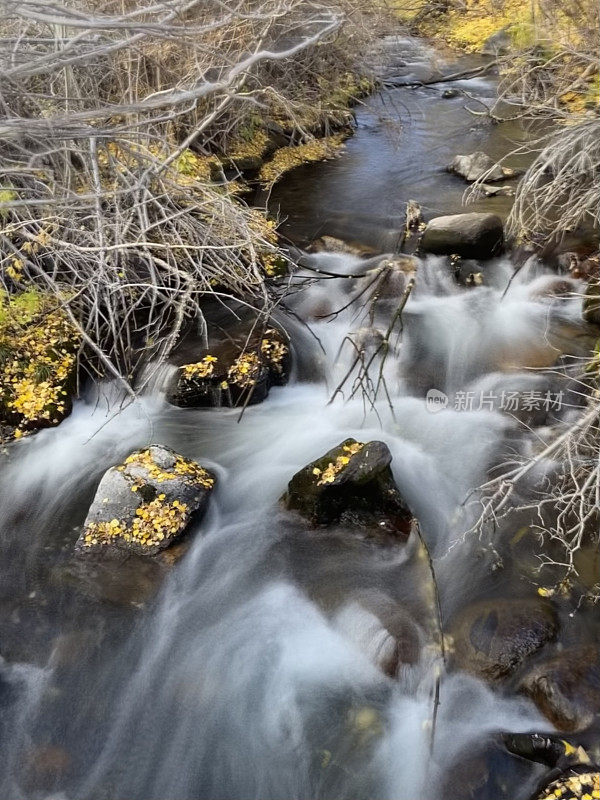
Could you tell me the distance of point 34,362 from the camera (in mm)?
5730

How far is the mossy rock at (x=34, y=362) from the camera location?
5531 mm

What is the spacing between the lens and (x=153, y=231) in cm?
654

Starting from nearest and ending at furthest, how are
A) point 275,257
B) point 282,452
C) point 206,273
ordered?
1. point 282,452
2. point 206,273
3. point 275,257

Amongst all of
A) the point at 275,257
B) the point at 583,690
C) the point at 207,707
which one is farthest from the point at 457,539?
the point at 275,257

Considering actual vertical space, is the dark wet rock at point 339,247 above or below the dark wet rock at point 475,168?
below

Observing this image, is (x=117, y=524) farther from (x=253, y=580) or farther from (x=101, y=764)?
(x=101, y=764)

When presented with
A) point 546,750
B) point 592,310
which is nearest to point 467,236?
point 592,310

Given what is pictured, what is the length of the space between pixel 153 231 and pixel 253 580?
13.2ft

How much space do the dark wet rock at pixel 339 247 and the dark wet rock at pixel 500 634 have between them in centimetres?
556

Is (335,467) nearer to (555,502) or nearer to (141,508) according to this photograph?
(141,508)

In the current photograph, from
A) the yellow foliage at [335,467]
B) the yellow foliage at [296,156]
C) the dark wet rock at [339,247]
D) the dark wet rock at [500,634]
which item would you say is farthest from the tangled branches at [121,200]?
the dark wet rock at [500,634]

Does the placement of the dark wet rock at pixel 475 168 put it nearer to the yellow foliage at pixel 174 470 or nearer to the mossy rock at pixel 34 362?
the mossy rock at pixel 34 362

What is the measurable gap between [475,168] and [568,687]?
29.5 ft

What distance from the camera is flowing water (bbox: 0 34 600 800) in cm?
353
